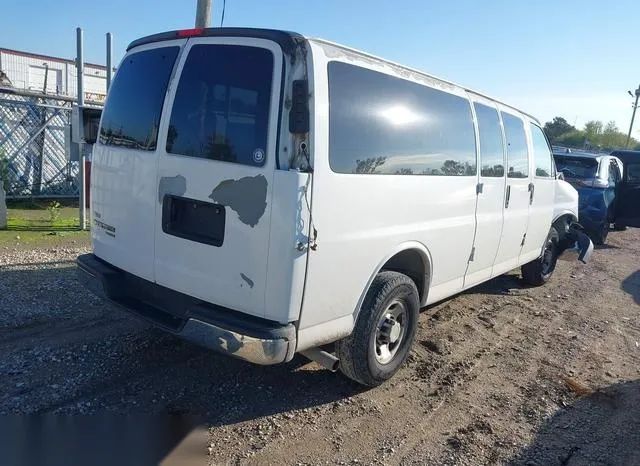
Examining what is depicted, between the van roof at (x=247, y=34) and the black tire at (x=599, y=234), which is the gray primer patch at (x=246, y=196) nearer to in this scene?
the van roof at (x=247, y=34)

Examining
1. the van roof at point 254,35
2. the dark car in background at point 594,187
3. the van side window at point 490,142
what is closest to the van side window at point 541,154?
the van side window at point 490,142

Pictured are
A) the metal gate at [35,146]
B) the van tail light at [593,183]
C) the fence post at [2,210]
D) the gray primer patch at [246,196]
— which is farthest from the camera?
the van tail light at [593,183]

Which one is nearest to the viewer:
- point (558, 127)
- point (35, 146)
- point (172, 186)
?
point (172, 186)

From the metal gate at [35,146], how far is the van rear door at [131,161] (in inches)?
263

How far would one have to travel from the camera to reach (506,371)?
4598 mm

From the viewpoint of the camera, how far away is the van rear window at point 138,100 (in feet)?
11.7

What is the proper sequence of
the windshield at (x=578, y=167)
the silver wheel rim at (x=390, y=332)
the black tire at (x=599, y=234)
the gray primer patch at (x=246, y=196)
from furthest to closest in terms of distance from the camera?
the black tire at (x=599, y=234), the windshield at (x=578, y=167), the silver wheel rim at (x=390, y=332), the gray primer patch at (x=246, y=196)

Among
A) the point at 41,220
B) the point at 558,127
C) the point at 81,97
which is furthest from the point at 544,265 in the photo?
the point at 558,127

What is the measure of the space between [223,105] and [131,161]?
0.85 m

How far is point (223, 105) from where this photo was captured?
326 cm

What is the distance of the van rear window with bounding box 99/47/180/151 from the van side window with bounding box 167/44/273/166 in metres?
0.20

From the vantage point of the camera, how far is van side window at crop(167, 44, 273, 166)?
3094mm

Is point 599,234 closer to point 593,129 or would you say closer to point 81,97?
point 81,97

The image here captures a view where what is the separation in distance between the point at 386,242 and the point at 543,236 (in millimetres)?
4000
